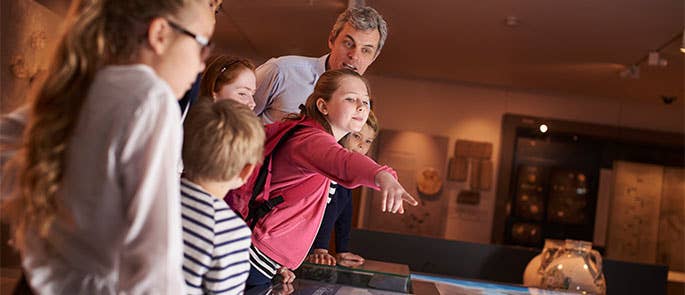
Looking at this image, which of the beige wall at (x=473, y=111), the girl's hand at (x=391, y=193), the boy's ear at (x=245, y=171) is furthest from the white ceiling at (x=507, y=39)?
the boy's ear at (x=245, y=171)

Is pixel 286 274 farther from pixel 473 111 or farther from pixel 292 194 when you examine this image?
pixel 473 111

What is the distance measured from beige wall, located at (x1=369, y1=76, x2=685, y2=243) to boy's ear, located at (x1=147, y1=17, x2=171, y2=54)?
731cm

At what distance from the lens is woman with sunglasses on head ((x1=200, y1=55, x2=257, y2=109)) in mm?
2012

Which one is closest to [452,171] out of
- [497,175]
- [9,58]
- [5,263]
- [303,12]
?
[497,175]

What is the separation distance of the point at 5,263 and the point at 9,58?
1079 mm

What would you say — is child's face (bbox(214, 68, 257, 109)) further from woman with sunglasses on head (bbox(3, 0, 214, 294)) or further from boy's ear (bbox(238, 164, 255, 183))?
woman with sunglasses on head (bbox(3, 0, 214, 294))

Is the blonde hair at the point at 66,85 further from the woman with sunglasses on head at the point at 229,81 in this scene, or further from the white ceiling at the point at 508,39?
the white ceiling at the point at 508,39

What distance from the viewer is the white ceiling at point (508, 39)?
3.76 meters

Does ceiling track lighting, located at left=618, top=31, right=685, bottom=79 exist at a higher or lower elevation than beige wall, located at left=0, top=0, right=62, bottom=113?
higher

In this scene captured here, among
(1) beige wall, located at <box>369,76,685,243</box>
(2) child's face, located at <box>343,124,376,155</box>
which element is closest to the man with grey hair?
(2) child's face, located at <box>343,124,376,155</box>

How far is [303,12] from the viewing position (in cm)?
420

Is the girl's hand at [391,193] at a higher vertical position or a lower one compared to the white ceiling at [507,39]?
lower

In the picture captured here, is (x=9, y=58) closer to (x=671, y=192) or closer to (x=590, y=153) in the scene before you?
(x=590, y=153)

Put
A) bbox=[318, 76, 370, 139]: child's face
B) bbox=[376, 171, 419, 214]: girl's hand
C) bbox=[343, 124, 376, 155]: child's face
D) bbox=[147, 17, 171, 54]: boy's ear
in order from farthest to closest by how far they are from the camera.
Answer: bbox=[343, 124, 376, 155]: child's face → bbox=[318, 76, 370, 139]: child's face → bbox=[376, 171, 419, 214]: girl's hand → bbox=[147, 17, 171, 54]: boy's ear
